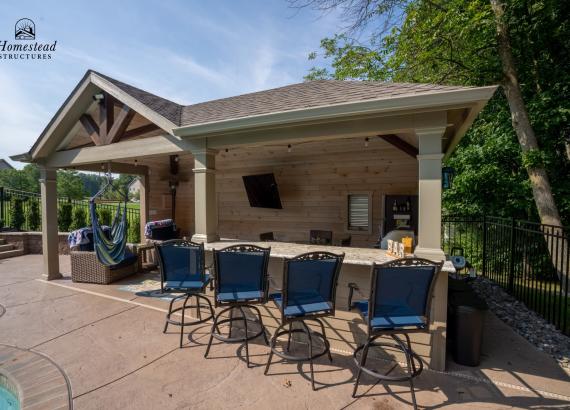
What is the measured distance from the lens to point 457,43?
7480 mm

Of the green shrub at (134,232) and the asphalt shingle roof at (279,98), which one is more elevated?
the asphalt shingle roof at (279,98)

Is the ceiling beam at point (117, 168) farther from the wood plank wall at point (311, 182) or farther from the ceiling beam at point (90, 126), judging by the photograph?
the ceiling beam at point (90, 126)

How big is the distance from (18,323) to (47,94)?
15.9 feet

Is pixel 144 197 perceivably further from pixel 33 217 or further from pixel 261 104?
pixel 261 104

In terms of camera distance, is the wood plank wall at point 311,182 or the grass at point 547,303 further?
the wood plank wall at point 311,182

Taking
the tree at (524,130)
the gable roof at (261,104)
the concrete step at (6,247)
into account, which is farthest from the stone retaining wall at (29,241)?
the tree at (524,130)

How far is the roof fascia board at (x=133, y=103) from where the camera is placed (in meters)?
4.19

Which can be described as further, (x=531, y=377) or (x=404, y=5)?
(x=404, y=5)

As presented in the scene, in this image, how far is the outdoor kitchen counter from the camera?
2.84 m

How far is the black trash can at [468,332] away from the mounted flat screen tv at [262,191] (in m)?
4.29

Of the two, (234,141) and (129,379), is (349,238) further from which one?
(129,379)

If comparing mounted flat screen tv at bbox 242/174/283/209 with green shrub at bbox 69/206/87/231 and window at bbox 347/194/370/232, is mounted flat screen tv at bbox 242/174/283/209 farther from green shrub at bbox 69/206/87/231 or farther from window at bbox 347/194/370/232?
green shrub at bbox 69/206/87/231

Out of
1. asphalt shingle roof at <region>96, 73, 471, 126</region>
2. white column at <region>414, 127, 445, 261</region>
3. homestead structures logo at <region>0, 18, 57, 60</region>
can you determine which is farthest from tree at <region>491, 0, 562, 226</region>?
homestead structures logo at <region>0, 18, 57, 60</region>

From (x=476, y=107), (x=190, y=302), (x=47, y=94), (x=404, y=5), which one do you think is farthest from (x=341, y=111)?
(x=404, y=5)
